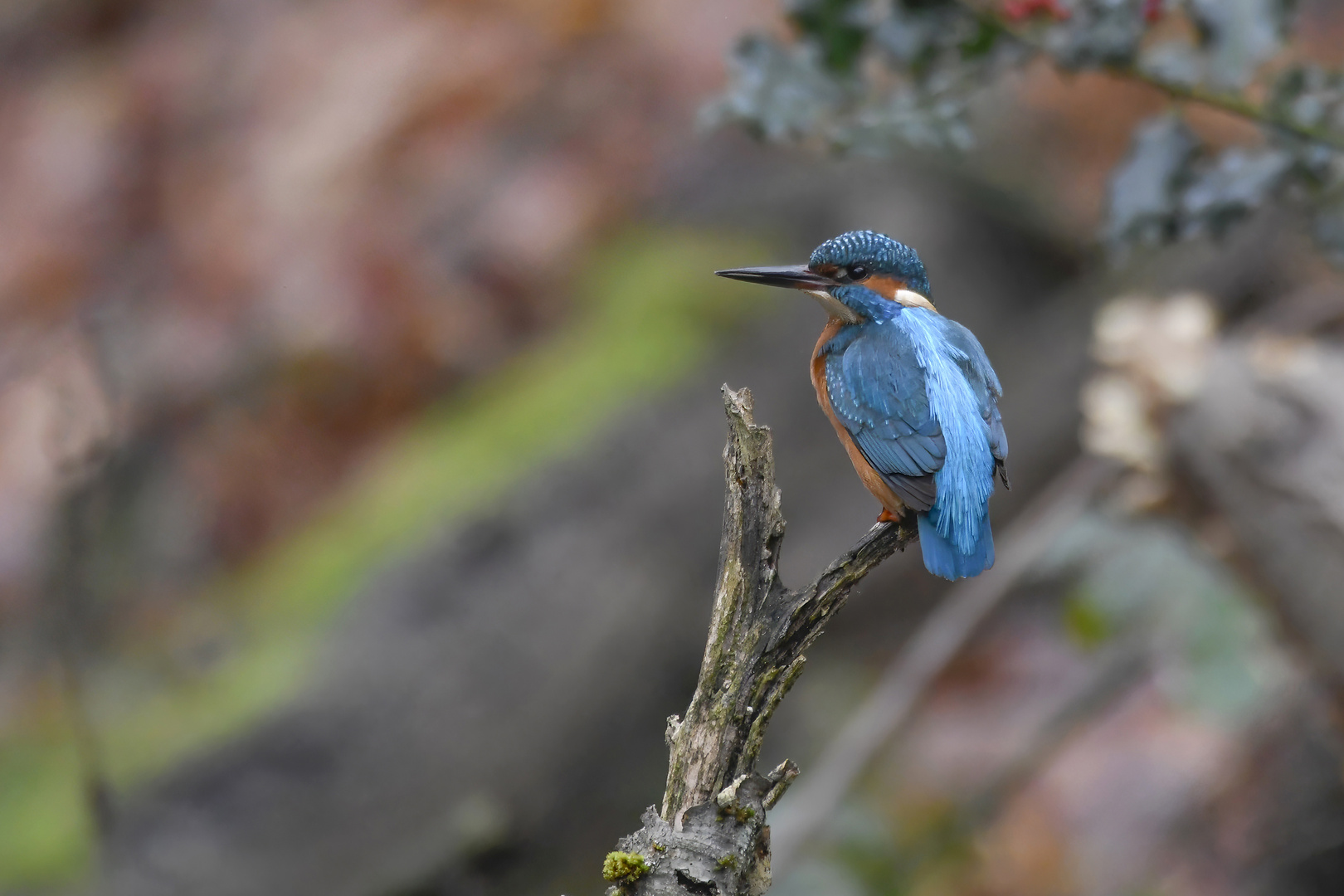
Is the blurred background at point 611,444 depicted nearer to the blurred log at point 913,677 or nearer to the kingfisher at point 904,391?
the blurred log at point 913,677

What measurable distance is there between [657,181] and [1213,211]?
4349 millimetres

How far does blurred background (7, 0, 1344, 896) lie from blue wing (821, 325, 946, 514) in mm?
853

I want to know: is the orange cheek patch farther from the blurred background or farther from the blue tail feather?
the blurred background

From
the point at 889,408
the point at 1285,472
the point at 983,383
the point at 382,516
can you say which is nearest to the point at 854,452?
the point at 889,408

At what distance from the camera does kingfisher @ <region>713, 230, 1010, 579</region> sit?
1.39 m

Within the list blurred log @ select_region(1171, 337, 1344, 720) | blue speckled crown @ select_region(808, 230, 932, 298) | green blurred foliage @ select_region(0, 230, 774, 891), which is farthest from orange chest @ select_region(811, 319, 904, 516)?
green blurred foliage @ select_region(0, 230, 774, 891)

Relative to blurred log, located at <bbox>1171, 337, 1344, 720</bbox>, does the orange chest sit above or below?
below

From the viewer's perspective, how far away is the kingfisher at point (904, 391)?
1.39 metres

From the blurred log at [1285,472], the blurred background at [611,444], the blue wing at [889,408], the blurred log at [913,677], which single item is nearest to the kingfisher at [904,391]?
the blue wing at [889,408]

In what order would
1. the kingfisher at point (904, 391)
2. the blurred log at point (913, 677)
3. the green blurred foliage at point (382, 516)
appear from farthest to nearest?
the green blurred foliage at point (382, 516) < the blurred log at point (913, 677) < the kingfisher at point (904, 391)

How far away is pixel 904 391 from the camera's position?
1432mm

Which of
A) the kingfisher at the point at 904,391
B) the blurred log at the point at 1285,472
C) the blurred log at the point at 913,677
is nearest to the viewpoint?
the kingfisher at the point at 904,391

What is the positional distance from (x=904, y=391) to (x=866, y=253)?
181 mm

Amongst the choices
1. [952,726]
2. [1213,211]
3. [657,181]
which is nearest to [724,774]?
[1213,211]
